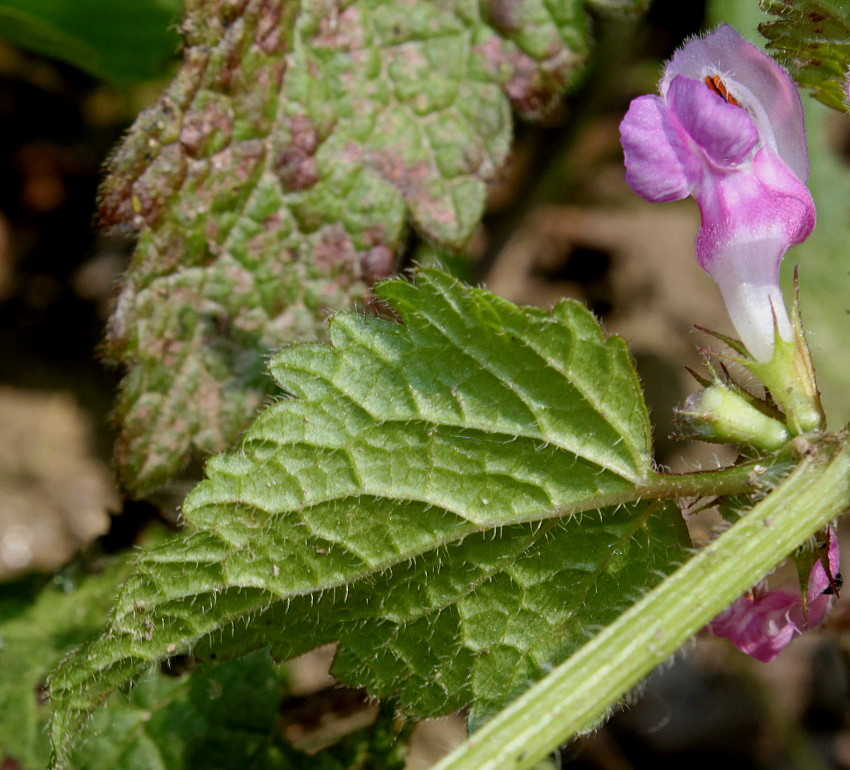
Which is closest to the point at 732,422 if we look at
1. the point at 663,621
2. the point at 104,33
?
the point at 663,621

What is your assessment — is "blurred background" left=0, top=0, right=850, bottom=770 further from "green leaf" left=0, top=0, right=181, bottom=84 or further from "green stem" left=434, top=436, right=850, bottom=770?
"green stem" left=434, top=436, right=850, bottom=770

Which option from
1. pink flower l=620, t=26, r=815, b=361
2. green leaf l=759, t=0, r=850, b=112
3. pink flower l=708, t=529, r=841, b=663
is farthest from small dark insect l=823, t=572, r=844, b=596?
green leaf l=759, t=0, r=850, b=112

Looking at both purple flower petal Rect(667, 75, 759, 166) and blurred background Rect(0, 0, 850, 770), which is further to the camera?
blurred background Rect(0, 0, 850, 770)

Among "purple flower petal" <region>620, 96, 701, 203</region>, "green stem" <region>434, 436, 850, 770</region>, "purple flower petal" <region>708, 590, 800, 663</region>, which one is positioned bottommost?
"purple flower petal" <region>708, 590, 800, 663</region>

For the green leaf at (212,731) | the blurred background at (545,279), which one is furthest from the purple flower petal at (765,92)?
the green leaf at (212,731)

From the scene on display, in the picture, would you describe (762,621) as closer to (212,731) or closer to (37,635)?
(212,731)

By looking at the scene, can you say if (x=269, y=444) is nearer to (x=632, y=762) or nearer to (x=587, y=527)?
(x=587, y=527)
